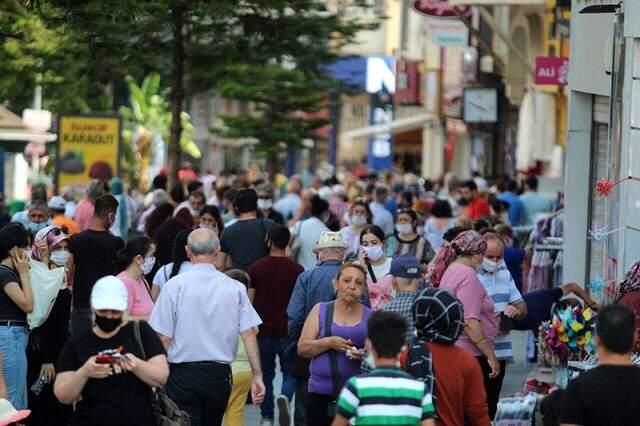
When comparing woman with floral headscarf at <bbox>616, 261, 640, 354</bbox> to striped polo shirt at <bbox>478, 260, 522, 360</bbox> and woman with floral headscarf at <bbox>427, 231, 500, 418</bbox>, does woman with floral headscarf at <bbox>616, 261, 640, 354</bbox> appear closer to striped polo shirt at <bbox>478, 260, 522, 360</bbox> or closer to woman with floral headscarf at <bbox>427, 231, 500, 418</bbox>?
woman with floral headscarf at <bbox>427, 231, 500, 418</bbox>

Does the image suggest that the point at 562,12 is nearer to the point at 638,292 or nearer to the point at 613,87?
the point at 613,87

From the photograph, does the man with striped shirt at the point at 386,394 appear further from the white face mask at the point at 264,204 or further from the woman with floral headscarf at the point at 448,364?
the white face mask at the point at 264,204

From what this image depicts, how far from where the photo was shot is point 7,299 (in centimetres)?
1204

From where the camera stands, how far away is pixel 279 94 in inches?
1594

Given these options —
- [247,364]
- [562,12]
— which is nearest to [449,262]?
[247,364]

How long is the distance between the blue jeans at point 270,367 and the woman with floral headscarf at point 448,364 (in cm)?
510

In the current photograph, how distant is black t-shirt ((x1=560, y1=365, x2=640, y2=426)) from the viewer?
795 cm

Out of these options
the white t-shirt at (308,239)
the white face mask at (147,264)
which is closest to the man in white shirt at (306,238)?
the white t-shirt at (308,239)

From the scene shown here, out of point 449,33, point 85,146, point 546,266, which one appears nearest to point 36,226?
point 546,266

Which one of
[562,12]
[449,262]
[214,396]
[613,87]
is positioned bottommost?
[214,396]

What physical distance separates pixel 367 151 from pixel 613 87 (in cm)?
5544

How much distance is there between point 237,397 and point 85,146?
62.6 ft

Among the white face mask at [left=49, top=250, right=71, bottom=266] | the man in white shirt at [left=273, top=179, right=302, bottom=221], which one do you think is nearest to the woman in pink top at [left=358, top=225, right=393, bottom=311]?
the white face mask at [left=49, top=250, right=71, bottom=266]

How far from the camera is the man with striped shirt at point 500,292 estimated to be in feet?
43.8
